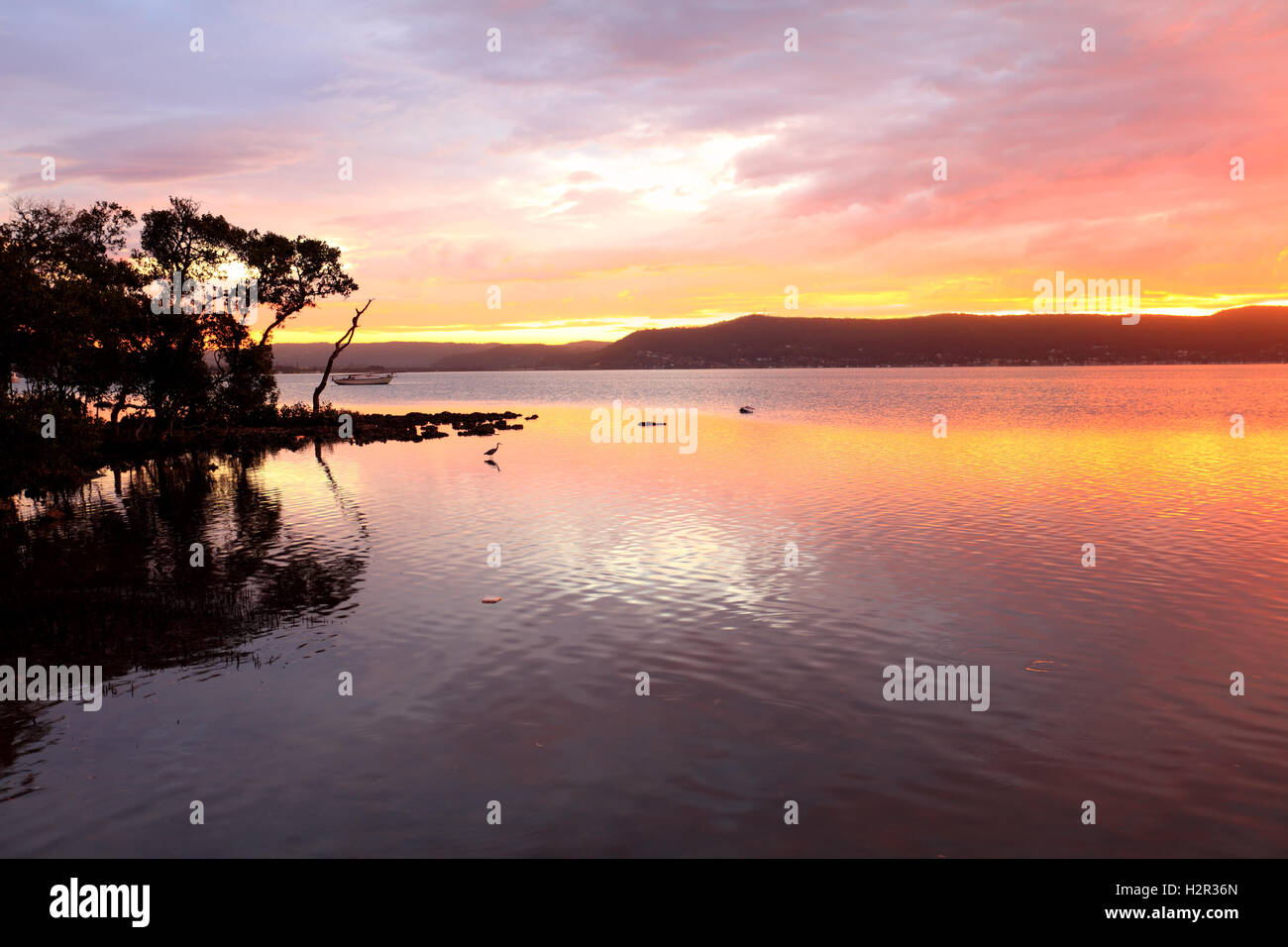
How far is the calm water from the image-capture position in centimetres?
1203

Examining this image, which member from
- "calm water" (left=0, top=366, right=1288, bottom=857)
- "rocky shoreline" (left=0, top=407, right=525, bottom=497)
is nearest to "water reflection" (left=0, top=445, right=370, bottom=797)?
"calm water" (left=0, top=366, right=1288, bottom=857)

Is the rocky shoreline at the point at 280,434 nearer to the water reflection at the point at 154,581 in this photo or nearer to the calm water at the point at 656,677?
the water reflection at the point at 154,581

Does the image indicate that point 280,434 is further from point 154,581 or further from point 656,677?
point 656,677

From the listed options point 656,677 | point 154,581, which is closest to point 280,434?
point 154,581

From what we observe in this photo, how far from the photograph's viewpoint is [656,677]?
17.8m

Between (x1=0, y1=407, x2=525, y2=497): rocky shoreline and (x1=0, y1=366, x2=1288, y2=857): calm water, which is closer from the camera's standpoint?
(x1=0, y1=366, x2=1288, y2=857): calm water

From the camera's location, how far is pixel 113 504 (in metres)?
43.6

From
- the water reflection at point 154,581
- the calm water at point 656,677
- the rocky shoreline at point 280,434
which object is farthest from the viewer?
the rocky shoreline at point 280,434

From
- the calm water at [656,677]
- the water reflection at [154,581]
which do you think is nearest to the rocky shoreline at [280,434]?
the water reflection at [154,581]

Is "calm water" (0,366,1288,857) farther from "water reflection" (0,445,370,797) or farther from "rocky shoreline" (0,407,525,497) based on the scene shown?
"rocky shoreline" (0,407,525,497)

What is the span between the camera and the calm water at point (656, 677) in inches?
474
